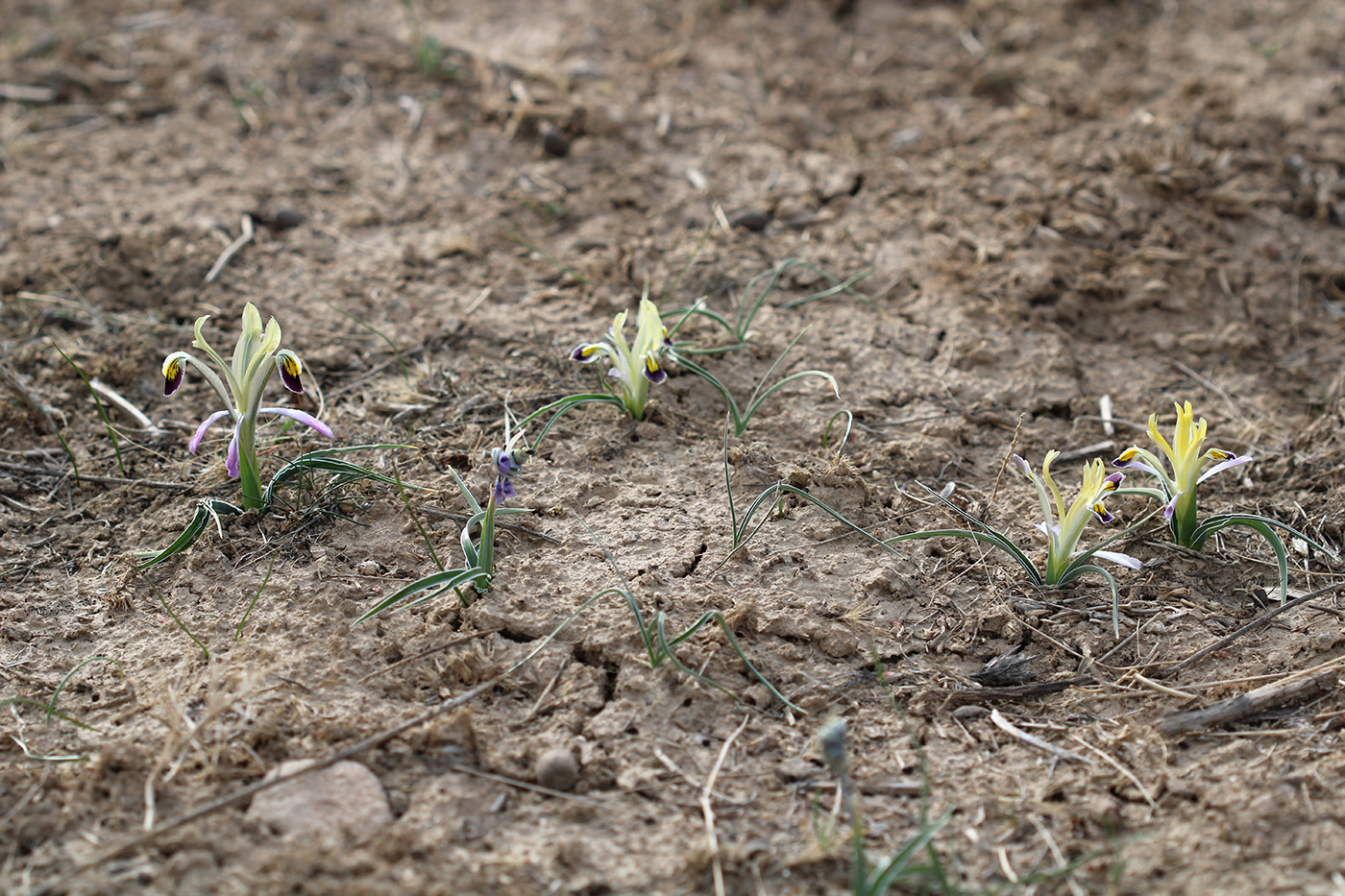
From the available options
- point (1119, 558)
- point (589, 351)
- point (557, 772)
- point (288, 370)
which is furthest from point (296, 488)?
point (1119, 558)

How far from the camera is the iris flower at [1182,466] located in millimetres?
2271

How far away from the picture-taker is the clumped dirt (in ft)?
6.09

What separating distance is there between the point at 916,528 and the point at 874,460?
28cm

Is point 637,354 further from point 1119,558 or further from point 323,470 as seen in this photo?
point 1119,558

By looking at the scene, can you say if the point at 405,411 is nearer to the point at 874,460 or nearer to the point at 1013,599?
the point at 874,460

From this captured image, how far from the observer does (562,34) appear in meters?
4.71

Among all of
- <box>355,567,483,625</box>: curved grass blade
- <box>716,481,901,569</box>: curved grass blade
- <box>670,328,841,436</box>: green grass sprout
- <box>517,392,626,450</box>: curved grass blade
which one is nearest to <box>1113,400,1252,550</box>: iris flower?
<box>716,481,901,569</box>: curved grass blade

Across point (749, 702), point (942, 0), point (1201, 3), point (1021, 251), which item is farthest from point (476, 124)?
point (1201, 3)

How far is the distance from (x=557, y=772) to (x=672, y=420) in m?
1.22

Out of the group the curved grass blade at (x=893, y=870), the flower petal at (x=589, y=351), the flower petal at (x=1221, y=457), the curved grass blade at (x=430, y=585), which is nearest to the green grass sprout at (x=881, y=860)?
the curved grass blade at (x=893, y=870)

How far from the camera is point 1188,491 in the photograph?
92.4 inches

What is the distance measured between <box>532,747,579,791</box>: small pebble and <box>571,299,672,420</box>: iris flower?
40.1 inches

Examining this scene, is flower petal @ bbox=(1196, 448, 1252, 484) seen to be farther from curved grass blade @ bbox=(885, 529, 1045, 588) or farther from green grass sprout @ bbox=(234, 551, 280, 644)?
green grass sprout @ bbox=(234, 551, 280, 644)

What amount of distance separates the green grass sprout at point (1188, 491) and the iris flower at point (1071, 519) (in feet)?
0.37
